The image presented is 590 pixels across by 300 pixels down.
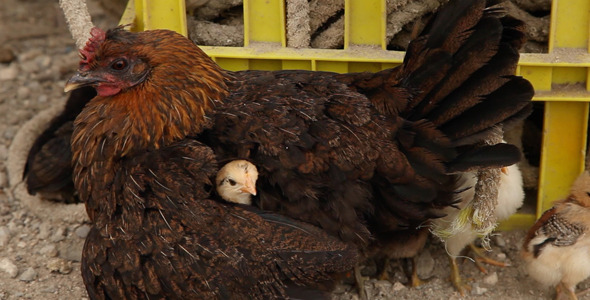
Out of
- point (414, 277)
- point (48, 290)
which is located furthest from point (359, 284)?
point (48, 290)

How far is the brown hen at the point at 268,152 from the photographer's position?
261cm

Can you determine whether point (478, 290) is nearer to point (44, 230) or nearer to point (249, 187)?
point (249, 187)

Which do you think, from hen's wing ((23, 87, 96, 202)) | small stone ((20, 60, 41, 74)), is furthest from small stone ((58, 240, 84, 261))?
small stone ((20, 60, 41, 74))

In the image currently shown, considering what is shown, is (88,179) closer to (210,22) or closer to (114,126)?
(114,126)

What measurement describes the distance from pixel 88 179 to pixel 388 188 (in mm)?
1190

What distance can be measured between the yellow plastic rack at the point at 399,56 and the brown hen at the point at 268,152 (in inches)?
15.5

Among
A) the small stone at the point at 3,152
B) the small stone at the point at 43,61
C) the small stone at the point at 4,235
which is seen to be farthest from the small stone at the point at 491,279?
the small stone at the point at 43,61

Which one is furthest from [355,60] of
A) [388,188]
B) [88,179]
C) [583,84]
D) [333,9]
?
[88,179]

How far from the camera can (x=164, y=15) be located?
3420 mm

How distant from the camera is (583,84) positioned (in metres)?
3.23

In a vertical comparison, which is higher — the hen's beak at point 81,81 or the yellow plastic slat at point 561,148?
the hen's beak at point 81,81

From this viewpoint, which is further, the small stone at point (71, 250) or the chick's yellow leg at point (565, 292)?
the small stone at point (71, 250)

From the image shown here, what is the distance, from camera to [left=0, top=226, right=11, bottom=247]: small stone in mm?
3620

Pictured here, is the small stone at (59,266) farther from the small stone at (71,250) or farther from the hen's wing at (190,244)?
the hen's wing at (190,244)
